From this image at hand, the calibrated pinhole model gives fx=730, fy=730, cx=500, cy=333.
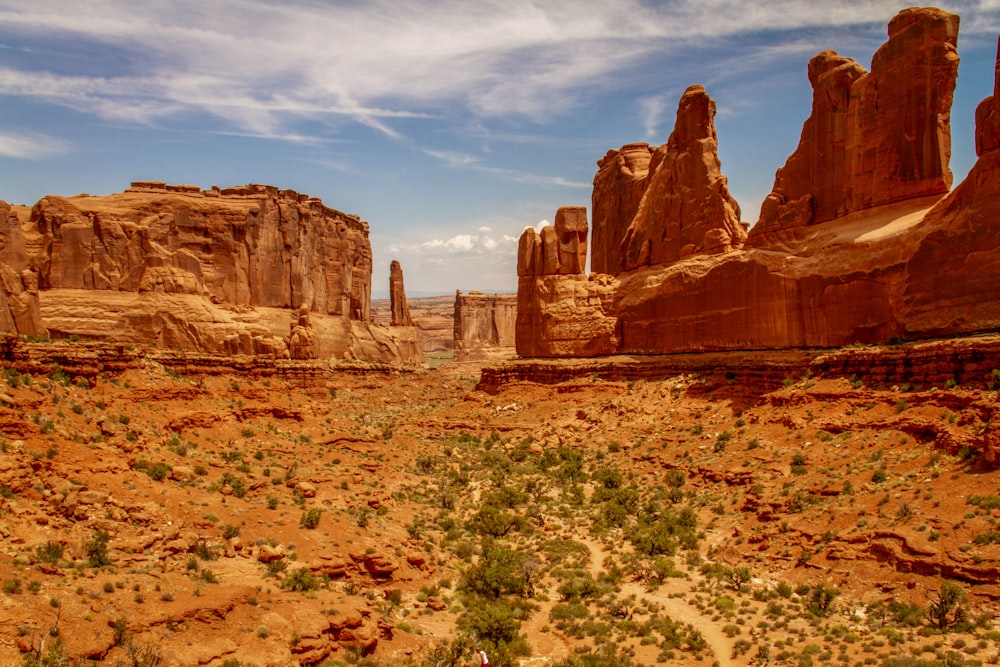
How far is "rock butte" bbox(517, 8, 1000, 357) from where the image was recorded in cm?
2436

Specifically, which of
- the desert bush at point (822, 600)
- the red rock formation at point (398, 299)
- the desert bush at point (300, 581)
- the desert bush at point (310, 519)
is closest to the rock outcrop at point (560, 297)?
the desert bush at point (822, 600)

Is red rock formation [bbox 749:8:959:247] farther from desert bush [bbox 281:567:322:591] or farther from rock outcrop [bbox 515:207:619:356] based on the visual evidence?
desert bush [bbox 281:567:322:591]

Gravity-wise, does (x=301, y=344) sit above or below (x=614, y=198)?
below

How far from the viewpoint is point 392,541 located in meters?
19.4

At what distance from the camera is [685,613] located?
59.4 feet

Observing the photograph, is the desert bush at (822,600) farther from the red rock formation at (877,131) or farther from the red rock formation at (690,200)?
the red rock formation at (690,200)

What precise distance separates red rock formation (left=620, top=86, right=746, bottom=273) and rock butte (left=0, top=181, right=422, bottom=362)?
942 inches

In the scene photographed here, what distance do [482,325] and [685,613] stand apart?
107434 millimetres

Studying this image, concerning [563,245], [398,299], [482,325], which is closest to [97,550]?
[563,245]

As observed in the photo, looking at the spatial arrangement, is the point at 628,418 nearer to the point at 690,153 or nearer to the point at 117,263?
the point at 690,153

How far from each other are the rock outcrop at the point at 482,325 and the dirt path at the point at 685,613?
3844 inches

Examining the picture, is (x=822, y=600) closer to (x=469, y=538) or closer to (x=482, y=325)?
(x=469, y=538)

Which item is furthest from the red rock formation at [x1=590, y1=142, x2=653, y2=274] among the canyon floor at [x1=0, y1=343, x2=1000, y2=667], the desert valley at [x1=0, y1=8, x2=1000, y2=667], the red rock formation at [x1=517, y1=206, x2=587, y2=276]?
the canyon floor at [x1=0, y1=343, x2=1000, y2=667]

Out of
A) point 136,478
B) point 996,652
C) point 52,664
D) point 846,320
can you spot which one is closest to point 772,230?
point 846,320
